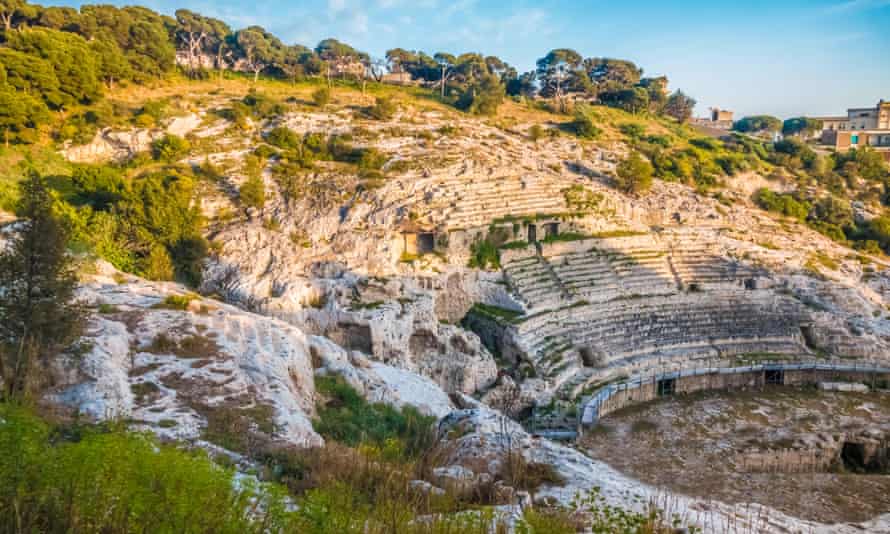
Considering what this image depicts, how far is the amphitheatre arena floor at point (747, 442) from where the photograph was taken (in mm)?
10172

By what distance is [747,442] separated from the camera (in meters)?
14.3

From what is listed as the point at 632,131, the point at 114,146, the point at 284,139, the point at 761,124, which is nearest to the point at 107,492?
the point at 284,139

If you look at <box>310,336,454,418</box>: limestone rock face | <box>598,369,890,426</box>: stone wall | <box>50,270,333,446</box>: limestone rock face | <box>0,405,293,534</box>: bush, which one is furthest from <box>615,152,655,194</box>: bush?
<box>0,405,293,534</box>: bush

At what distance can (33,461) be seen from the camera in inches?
128

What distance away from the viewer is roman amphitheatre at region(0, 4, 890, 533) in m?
6.68

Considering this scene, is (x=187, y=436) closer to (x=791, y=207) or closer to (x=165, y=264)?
(x=165, y=264)

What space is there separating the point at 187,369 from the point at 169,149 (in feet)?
66.2

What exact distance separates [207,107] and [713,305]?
2895cm

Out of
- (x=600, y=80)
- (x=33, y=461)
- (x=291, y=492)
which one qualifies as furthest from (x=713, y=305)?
(x=600, y=80)

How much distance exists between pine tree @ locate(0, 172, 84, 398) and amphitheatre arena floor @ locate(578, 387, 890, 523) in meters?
10.2

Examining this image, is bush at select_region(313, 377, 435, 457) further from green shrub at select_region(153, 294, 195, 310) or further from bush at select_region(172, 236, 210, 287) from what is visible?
bush at select_region(172, 236, 210, 287)

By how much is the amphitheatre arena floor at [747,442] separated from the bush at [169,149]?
22783 mm

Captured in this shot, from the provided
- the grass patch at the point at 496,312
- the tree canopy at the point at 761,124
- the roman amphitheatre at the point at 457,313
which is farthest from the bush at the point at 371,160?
the tree canopy at the point at 761,124

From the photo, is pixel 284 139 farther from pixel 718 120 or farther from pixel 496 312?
pixel 718 120
